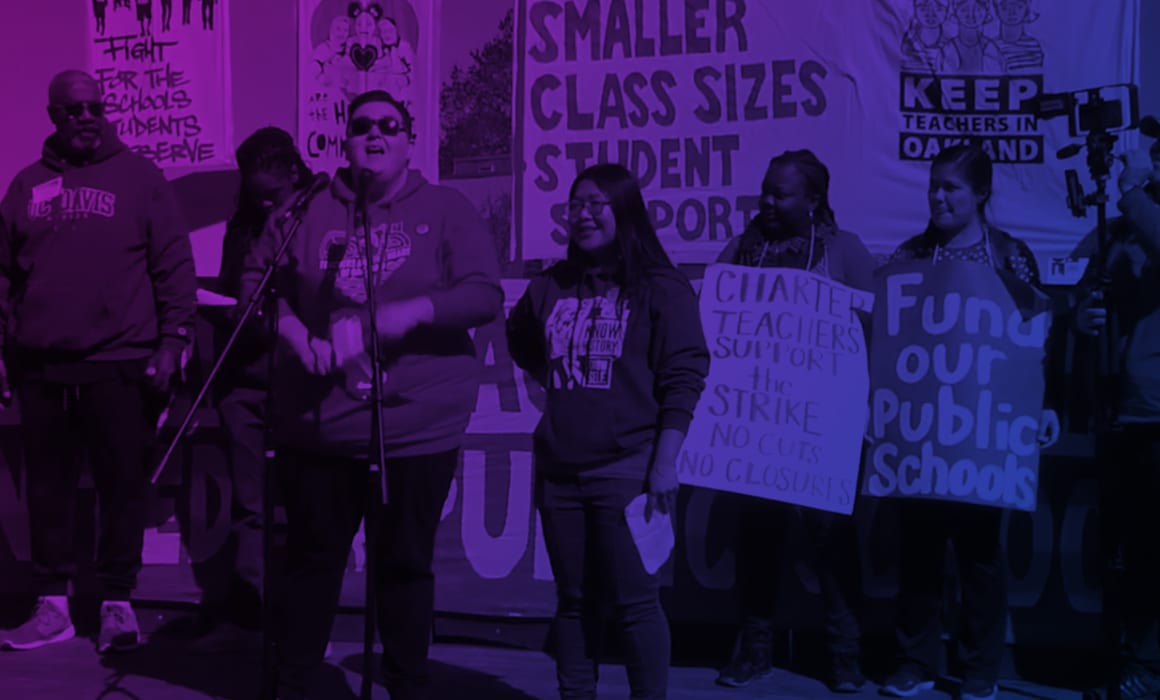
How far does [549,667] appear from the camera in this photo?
463 centimetres

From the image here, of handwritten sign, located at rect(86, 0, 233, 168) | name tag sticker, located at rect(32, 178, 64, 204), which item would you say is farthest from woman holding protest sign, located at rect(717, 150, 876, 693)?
name tag sticker, located at rect(32, 178, 64, 204)

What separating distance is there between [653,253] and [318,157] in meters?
2.29

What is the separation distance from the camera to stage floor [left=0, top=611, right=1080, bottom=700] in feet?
13.5

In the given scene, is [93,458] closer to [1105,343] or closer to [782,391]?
[782,391]

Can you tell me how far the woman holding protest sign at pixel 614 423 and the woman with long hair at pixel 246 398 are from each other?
1.50m

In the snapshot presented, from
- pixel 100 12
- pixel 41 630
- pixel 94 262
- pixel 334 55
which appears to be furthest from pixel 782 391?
pixel 100 12

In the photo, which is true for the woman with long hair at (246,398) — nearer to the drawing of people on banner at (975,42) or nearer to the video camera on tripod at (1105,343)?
the drawing of people on banner at (975,42)

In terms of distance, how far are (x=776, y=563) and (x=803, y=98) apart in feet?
5.97

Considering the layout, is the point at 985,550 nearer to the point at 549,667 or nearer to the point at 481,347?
the point at 549,667

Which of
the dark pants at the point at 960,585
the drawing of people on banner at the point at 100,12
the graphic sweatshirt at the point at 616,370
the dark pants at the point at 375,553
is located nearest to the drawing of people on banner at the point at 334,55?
the drawing of people on banner at the point at 100,12

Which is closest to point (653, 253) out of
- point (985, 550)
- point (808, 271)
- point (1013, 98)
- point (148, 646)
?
point (808, 271)

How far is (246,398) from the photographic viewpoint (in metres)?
4.65

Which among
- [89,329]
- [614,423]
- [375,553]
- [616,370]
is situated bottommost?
[375,553]

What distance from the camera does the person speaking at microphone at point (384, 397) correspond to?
327cm
